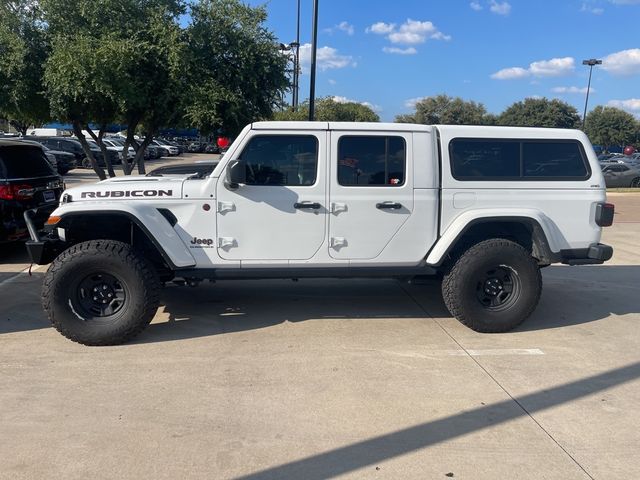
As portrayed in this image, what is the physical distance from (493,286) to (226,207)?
2749 millimetres

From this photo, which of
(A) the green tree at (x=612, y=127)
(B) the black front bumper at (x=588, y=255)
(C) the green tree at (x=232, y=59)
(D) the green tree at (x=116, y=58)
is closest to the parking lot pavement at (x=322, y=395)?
(B) the black front bumper at (x=588, y=255)

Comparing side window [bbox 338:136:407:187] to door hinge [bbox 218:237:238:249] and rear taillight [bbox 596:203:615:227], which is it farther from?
rear taillight [bbox 596:203:615:227]

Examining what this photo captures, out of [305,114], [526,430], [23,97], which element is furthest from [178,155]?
[526,430]

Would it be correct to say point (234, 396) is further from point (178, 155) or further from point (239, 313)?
point (178, 155)

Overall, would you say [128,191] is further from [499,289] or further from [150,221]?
[499,289]

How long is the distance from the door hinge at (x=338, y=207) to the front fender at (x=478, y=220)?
974 millimetres

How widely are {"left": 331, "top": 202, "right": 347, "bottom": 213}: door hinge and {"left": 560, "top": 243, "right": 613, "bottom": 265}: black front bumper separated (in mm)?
2244

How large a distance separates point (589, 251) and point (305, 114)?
25.9 meters

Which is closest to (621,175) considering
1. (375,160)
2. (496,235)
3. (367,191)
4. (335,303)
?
(496,235)

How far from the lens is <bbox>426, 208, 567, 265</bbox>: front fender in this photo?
529cm

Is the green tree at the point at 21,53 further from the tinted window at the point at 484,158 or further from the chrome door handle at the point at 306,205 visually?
the tinted window at the point at 484,158

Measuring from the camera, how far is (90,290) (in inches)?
201

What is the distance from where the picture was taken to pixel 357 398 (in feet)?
13.3

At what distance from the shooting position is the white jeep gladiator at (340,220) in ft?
16.4
